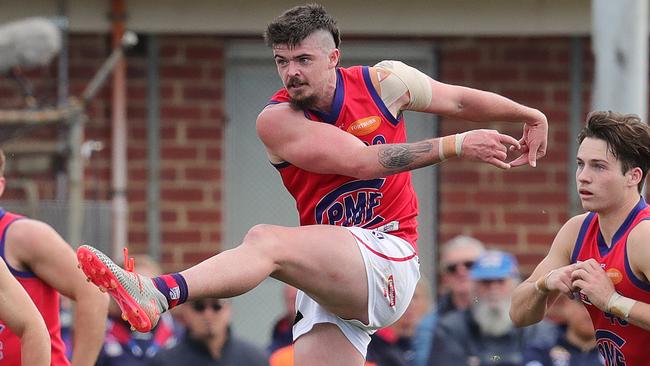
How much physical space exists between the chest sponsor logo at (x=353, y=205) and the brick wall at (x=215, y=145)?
5.08 metres

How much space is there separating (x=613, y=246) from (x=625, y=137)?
471mm

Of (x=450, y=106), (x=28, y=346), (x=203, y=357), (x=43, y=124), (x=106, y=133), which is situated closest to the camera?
(x=28, y=346)

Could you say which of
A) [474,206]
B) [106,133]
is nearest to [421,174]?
[474,206]

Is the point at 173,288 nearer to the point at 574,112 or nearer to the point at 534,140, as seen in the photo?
the point at 534,140

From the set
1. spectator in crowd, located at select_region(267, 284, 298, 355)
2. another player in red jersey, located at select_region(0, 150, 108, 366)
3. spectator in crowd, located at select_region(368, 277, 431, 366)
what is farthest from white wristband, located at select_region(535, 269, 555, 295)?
spectator in crowd, located at select_region(267, 284, 298, 355)

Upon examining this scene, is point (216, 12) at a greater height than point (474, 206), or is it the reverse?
point (216, 12)

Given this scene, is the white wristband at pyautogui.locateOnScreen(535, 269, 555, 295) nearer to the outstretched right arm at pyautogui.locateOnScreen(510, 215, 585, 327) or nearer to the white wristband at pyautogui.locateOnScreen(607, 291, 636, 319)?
the outstretched right arm at pyautogui.locateOnScreen(510, 215, 585, 327)

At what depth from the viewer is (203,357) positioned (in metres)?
9.55

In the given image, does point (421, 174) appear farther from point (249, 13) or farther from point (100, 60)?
point (100, 60)

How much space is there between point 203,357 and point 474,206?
11.7 ft

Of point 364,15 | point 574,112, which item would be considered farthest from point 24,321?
point 574,112

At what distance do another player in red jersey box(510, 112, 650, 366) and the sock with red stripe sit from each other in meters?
1.59

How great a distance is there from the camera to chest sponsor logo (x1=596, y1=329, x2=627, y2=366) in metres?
6.75

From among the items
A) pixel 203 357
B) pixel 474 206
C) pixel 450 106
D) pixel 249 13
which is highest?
pixel 249 13
